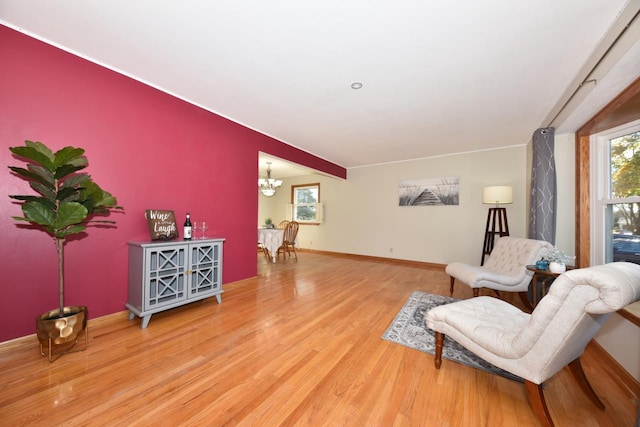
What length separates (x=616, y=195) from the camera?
7.39 ft

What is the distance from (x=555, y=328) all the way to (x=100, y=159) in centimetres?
354

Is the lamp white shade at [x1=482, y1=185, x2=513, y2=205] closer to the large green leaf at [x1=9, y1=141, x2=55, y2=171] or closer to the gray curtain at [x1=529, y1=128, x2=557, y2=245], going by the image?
the gray curtain at [x1=529, y1=128, x2=557, y2=245]

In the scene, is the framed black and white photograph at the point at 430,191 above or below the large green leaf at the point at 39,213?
above

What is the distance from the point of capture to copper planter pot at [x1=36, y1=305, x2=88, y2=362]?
159 centimetres

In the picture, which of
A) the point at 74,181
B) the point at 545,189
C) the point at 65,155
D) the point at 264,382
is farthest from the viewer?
the point at 545,189

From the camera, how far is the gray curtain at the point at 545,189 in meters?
3.02

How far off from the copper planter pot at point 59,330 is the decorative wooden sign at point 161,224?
835 millimetres

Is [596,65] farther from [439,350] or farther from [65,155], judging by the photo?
[65,155]

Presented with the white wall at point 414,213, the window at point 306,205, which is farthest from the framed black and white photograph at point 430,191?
the window at point 306,205

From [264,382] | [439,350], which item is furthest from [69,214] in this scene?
[439,350]

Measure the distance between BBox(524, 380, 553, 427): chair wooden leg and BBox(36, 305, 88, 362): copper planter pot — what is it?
9.71 ft

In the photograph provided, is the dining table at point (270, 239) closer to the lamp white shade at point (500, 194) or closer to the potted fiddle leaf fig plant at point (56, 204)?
the potted fiddle leaf fig plant at point (56, 204)

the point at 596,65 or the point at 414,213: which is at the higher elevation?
the point at 596,65

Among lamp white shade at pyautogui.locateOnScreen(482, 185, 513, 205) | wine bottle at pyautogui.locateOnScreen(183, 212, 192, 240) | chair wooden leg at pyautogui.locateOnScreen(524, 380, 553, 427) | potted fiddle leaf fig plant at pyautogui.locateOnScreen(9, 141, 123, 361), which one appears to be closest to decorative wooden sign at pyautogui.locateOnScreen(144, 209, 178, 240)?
wine bottle at pyautogui.locateOnScreen(183, 212, 192, 240)
